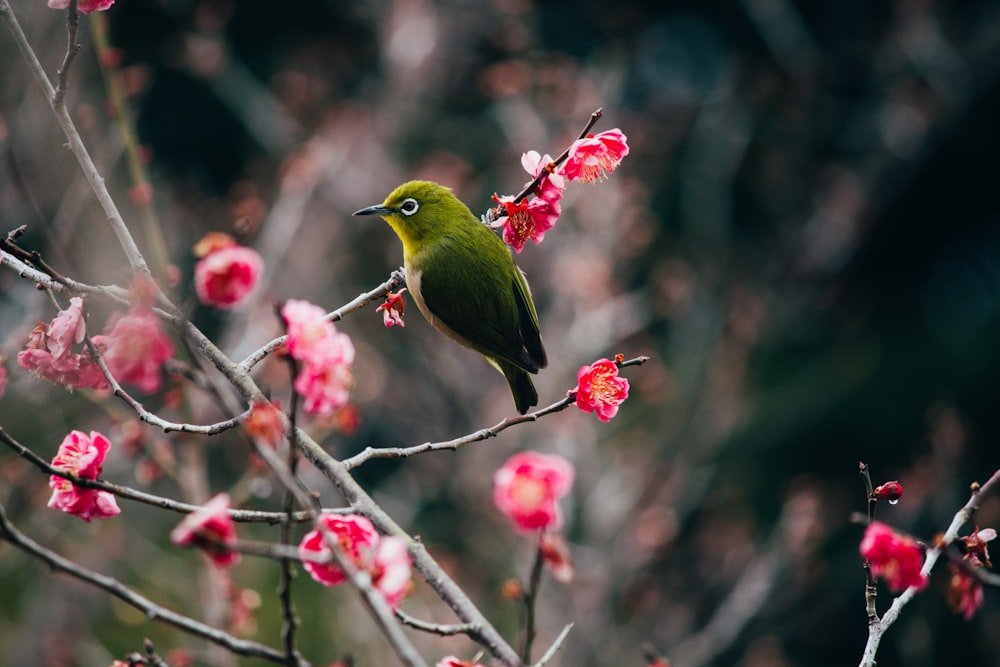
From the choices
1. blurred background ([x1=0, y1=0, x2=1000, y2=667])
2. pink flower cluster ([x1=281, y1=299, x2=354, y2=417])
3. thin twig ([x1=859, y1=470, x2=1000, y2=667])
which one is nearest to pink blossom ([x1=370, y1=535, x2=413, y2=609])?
pink flower cluster ([x1=281, y1=299, x2=354, y2=417])

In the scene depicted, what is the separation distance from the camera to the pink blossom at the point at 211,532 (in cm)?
117

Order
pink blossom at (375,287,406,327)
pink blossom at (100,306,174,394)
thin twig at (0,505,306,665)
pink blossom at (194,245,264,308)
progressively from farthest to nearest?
pink blossom at (375,287,406,327) → pink blossom at (194,245,264,308) → pink blossom at (100,306,174,394) → thin twig at (0,505,306,665)

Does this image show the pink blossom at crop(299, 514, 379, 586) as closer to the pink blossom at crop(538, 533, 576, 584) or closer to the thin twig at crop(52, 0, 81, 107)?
the pink blossom at crop(538, 533, 576, 584)

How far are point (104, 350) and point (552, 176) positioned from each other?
3.47 ft

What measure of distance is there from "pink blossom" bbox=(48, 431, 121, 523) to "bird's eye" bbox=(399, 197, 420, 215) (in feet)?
5.00

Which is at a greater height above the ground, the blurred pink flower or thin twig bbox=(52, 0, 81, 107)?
thin twig bbox=(52, 0, 81, 107)

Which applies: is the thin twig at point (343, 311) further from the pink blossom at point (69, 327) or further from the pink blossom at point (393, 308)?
the pink blossom at point (69, 327)

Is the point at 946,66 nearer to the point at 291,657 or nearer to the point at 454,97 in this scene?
the point at 454,97

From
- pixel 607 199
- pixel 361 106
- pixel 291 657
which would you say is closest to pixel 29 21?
pixel 291 657

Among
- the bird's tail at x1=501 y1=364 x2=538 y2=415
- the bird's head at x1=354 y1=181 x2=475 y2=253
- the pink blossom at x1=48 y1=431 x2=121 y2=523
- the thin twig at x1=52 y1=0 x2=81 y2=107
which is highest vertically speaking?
the bird's head at x1=354 y1=181 x2=475 y2=253

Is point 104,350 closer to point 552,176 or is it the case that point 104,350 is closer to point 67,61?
point 67,61

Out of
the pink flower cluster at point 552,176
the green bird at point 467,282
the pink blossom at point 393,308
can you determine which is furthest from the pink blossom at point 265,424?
the green bird at point 467,282

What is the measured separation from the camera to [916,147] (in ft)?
27.0

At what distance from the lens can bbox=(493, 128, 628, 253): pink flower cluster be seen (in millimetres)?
2023
